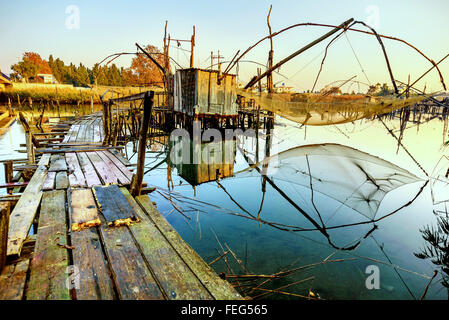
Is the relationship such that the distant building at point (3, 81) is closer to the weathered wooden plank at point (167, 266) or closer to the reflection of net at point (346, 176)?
the reflection of net at point (346, 176)

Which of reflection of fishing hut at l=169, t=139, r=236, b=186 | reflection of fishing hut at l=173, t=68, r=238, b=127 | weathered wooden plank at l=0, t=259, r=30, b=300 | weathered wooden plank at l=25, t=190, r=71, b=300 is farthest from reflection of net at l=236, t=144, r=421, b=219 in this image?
reflection of fishing hut at l=173, t=68, r=238, b=127

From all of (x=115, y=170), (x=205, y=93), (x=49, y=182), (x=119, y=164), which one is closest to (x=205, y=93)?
Answer: (x=205, y=93)

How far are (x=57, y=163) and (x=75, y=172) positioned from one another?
1.00 m

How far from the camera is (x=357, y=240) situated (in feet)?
14.4

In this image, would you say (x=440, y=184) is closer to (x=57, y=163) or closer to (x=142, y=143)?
(x=142, y=143)

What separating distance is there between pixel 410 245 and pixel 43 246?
6004 mm

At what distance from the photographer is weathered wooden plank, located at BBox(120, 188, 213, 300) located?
74.7 inches

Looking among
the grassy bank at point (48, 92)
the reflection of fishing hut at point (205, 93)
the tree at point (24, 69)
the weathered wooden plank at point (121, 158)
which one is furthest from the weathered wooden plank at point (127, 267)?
the tree at point (24, 69)

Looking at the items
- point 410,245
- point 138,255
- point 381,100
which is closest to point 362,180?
point 410,245

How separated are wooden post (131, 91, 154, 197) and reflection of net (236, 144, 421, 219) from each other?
460cm

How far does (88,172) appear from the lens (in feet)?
16.0

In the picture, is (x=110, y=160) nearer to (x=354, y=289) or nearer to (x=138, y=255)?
(x=138, y=255)

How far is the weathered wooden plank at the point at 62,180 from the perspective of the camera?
13.0 feet

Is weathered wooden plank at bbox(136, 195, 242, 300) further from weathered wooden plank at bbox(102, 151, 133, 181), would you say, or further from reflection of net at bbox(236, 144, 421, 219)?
reflection of net at bbox(236, 144, 421, 219)
